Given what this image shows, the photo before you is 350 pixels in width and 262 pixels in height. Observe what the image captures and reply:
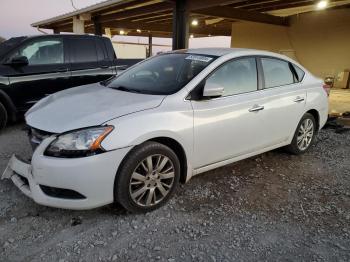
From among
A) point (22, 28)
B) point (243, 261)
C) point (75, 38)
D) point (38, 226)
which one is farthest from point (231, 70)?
point (22, 28)

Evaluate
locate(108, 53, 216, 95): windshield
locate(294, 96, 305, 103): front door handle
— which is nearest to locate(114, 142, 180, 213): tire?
locate(108, 53, 216, 95): windshield

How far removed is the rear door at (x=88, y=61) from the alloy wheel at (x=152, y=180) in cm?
374

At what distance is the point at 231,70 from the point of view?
3559 mm

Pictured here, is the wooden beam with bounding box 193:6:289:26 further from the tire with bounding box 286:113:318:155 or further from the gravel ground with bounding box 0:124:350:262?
the gravel ground with bounding box 0:124:350:262

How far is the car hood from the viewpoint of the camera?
2.65 metres

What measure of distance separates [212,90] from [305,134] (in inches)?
88.4

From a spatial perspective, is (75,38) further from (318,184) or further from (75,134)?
(318,184)

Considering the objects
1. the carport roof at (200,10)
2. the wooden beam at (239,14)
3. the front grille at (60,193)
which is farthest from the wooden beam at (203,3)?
the front grille at (60,193)

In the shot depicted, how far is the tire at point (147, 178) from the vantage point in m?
2.71

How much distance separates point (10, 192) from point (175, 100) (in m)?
1.96

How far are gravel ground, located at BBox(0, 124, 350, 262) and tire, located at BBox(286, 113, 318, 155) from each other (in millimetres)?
759

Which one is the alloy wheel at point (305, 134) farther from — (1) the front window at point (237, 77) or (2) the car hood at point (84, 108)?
(2) the car hood at point (84, 108)

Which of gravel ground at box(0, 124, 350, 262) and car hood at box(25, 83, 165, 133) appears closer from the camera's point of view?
gravel ground at box(0, 124, 350, 262)

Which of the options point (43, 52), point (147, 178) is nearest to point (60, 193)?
point (147, 178)
